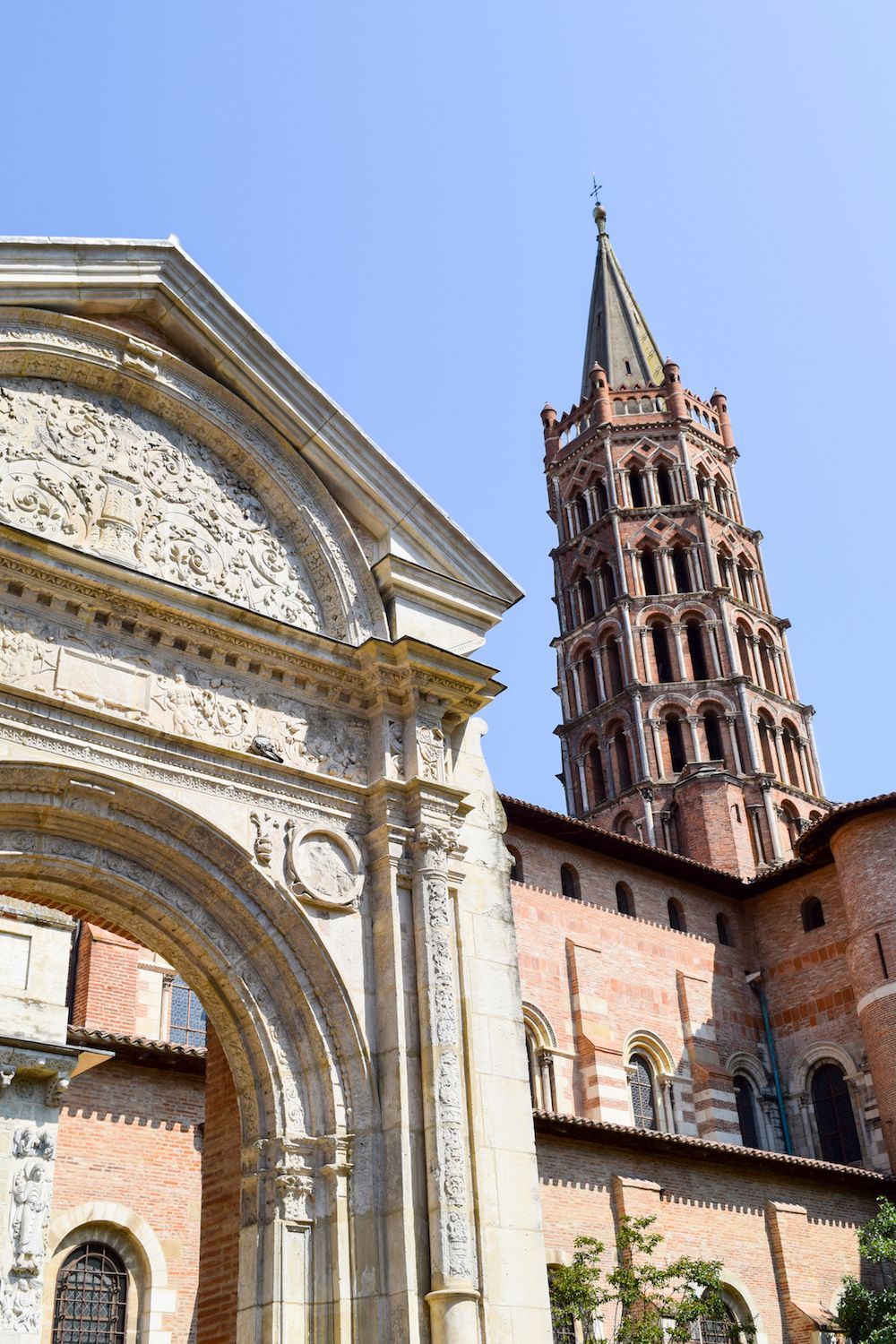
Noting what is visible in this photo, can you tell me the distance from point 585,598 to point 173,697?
42.6 m

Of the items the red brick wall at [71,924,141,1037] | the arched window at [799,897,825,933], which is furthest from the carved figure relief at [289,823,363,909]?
the arched window at [799,897,825,933]

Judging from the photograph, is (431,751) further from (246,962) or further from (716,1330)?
(716,1330)

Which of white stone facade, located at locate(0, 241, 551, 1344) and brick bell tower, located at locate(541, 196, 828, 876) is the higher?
brick bell tower, located at locate(541, 196, 828, 876)

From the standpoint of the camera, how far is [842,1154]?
3181cm

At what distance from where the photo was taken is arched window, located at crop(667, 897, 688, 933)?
3438cm

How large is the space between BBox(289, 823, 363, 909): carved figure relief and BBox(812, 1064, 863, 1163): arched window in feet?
77.6

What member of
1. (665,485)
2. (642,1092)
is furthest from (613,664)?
(642,1092)

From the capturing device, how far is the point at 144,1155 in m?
17.8

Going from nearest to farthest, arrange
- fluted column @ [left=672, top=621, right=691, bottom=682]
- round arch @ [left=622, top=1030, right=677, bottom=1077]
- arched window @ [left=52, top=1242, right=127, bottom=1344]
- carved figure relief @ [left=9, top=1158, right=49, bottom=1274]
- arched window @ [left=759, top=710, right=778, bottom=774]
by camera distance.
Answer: carved figure relief @ [left=9, top=1158, right=49, bottom=1274] < arched window @ [left=52, top=1242, right=127, bottom=1344] < round arch @ [left=622, top=1030, right=677, bottom=1077] < arched window @ [left=759, top=710, right=778, bottom=774] < fluted column @ [left=672, top=621, right=691, bottom=682]

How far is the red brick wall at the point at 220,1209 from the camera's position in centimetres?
1114

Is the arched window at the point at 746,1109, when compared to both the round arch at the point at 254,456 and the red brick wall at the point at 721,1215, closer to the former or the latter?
the red brick wall at the point at 721,1215

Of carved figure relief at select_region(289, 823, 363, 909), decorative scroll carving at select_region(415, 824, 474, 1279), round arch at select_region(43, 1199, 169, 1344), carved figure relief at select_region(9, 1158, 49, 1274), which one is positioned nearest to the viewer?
carved figure relief at select_region(9, 1158, 49, 1274)

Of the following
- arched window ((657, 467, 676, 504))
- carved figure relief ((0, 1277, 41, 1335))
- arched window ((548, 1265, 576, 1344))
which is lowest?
carved figure relief ((0, 1277, 41, 1335))

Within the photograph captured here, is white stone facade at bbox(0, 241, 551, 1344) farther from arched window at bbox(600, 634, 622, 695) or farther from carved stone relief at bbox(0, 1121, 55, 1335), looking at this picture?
arched window at bbox(600, 634, 622, 695)
